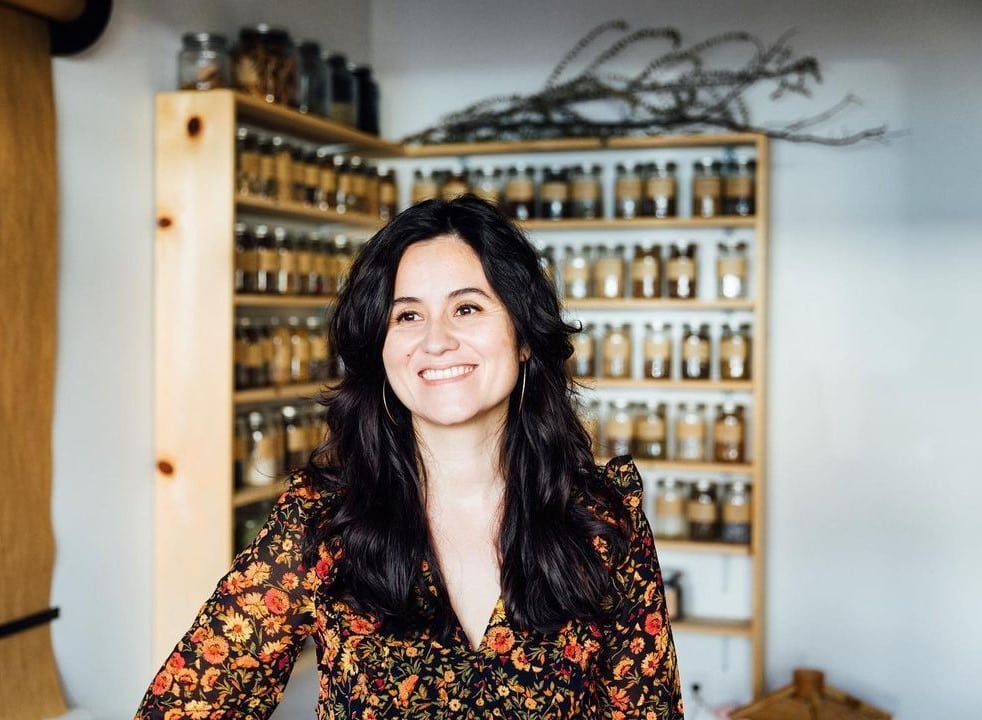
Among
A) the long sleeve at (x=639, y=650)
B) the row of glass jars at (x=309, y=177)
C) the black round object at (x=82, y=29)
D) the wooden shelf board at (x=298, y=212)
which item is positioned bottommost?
the long sleeve at (x=639, y=650)

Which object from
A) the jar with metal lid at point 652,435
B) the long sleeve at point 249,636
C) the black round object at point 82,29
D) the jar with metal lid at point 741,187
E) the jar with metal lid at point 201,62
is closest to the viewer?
the long sleeve at point 249,636

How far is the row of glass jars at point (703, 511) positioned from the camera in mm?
3398

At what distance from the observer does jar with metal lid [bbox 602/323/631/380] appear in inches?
137

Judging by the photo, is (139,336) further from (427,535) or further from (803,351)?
(803,351)

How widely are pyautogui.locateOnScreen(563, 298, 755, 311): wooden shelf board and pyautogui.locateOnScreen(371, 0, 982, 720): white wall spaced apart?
0.30m

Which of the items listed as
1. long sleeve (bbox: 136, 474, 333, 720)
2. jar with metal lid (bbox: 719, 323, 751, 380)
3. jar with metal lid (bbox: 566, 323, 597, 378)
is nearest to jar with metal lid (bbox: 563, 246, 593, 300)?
jar with metal lid (bbox: 566, 323, 597, 378)

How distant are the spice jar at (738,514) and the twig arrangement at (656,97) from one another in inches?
45.0

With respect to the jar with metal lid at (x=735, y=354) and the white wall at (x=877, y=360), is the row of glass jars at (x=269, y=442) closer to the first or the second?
the jar with metal lid at (x=735, y=354)

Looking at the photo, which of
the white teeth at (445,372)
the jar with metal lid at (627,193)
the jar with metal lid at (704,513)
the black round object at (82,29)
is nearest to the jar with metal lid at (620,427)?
the jar with metal lid at (704,513)

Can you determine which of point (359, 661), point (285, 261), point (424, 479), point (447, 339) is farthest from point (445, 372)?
point (285, 261)

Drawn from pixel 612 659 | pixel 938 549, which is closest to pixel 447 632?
pixel 612 659

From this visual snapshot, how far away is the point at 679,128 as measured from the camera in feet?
11.8

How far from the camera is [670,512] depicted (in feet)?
11.4

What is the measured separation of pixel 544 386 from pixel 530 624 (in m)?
0.33
